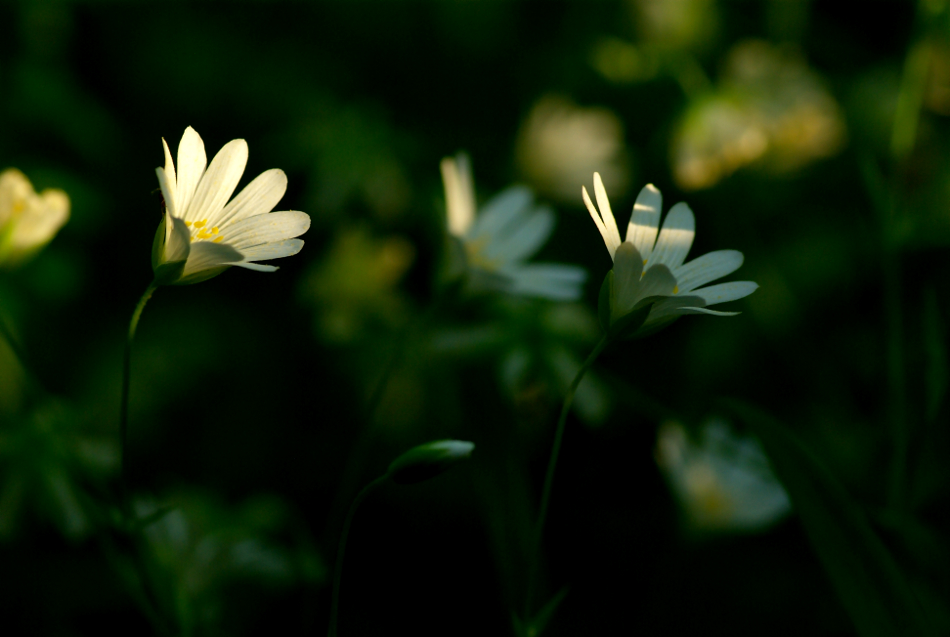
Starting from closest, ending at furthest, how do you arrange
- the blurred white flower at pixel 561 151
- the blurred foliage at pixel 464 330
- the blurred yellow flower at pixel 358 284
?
the blurred foliage at pixel 464 330 → the blurred yellow flower at pixel 358 284 → the blurred white flower at pixel 561 151

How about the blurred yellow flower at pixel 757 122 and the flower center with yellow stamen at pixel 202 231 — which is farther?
the blurred yellow flower at pixel 757 122

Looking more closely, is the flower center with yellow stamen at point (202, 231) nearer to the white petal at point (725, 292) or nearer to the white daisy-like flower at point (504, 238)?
the white daisy-like flower at point (504, 238)

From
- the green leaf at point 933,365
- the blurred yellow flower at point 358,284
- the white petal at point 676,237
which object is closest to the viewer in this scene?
the white petal at point 676,237

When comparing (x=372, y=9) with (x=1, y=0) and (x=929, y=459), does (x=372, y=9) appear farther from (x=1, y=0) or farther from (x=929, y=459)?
(x=929, y=459)

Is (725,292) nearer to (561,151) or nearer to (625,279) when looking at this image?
(625,279)

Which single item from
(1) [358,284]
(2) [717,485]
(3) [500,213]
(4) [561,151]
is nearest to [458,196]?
(3) [500,213]

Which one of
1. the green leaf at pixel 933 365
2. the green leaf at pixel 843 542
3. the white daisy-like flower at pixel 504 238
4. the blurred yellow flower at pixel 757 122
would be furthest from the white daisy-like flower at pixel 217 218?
the blurred yellow flower at pixel 757 122
